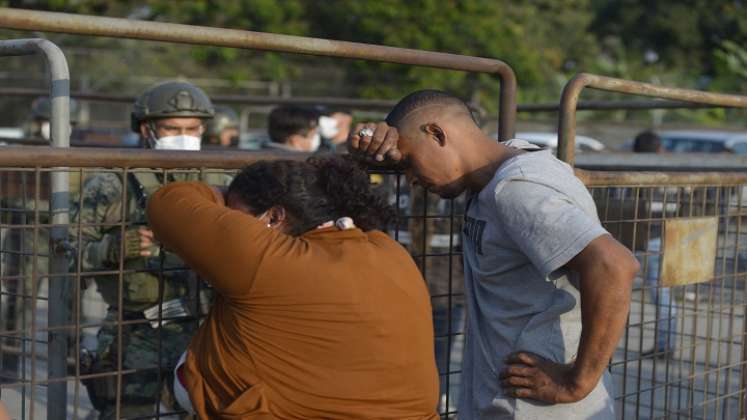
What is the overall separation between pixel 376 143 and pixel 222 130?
577 cm

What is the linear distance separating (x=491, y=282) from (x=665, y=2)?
49.3 m

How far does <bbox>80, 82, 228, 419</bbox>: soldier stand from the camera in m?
3.45

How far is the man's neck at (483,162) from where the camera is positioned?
2.67 m

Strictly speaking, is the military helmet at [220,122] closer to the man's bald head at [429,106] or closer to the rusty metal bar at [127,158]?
the rusty metal bar at [127,158]

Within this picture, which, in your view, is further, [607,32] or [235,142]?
[607,32]

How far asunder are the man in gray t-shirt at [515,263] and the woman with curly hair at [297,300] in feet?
0.94

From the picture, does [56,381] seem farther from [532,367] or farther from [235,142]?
[235,142]

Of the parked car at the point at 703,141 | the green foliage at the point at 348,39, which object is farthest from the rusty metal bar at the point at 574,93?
the green foliage at the point at 348,39

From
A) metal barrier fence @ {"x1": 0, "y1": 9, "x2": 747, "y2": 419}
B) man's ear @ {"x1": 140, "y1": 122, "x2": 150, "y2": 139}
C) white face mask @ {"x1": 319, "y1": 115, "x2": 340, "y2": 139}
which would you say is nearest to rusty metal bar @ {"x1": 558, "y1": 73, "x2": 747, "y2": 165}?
metal barrier fence @ {"x1": 0, "y1": 9, "x2": 747, "y2": 419}

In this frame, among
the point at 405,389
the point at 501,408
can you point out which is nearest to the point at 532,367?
the point at 501,408

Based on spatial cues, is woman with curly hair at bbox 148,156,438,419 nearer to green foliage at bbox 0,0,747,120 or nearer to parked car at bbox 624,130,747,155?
parked car at bbox 624,130,747,155

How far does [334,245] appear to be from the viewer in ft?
7.66

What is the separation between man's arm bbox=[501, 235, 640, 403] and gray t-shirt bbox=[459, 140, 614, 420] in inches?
1.5

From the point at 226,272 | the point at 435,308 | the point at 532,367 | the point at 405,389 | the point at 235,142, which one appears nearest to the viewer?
the point at 226,272
